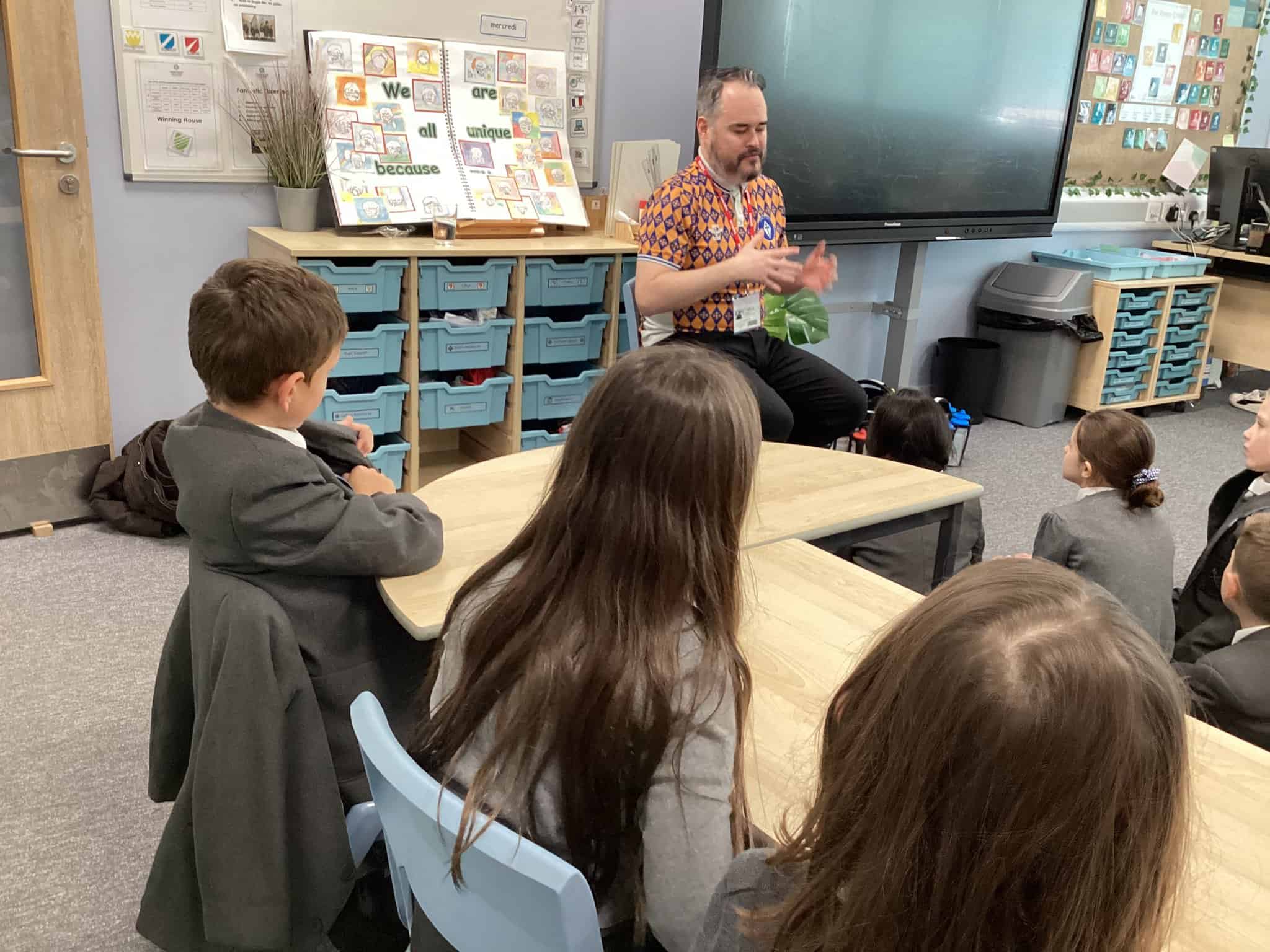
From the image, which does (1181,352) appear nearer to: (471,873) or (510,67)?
(510,67)

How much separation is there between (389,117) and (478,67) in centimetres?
38

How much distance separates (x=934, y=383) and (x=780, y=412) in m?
2.33

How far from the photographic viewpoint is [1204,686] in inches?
60.4

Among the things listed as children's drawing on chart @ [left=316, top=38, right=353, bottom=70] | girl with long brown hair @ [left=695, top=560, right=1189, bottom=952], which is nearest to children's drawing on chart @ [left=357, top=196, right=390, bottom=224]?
children's drawing on chart @ [left=316, top=38, right=353, bottom=70]

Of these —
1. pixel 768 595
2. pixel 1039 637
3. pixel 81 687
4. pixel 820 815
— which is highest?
pixel 1039 637

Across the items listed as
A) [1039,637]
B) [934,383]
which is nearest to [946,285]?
[934,383]

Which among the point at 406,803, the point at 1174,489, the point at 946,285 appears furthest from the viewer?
the point at 946,285

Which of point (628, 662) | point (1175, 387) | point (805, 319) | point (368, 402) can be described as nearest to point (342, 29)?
point (368, 402)

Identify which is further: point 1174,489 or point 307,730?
point 1174,489

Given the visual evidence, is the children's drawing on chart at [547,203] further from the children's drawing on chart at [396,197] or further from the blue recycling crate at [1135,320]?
the blue recycling crate at [1135,320]

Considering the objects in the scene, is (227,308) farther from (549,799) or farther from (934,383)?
(934,383)

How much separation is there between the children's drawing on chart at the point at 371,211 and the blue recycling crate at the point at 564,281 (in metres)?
0.47

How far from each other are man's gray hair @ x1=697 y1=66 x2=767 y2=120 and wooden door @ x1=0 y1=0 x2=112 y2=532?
1.72 m

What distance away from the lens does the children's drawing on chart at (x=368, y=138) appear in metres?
3.28
